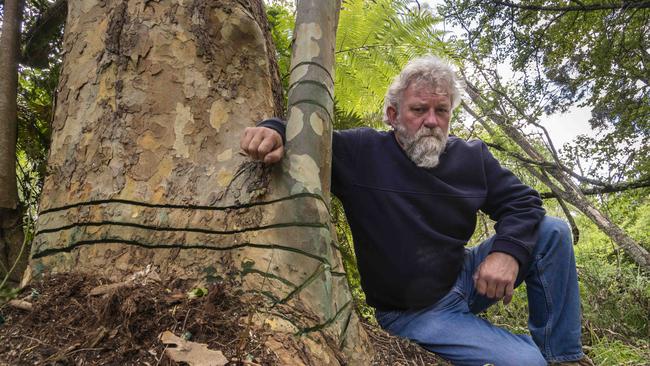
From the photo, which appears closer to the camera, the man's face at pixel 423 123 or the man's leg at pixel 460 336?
the man's leg at pixel 460 336

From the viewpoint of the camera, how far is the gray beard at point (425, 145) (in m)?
2.43

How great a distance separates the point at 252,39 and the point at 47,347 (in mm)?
1524

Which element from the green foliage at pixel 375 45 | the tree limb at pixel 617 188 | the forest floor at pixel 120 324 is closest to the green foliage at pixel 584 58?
the tree limb at pixel 617 188

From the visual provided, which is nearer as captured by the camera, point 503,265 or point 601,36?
point 503,265

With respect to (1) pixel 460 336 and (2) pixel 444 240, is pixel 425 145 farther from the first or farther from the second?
(1) pixel 460 336

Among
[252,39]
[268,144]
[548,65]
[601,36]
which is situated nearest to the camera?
[268,144]

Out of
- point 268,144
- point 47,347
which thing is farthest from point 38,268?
point 268,144

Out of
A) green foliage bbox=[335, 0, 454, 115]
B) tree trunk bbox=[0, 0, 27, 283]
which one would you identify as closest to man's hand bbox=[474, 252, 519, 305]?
green foliage bbox=[335, 0, 454, 115]

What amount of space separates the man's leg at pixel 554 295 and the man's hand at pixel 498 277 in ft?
0.77

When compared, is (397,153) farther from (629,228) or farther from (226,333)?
(629,228)

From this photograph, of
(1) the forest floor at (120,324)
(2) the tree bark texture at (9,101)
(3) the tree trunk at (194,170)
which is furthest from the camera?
(2) the tree bark texture at (9,101)

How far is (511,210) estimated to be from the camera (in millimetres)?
2387

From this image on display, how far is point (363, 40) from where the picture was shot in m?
3.92

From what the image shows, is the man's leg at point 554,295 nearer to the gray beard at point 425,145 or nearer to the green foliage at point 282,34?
the gray beard at point 425,145
